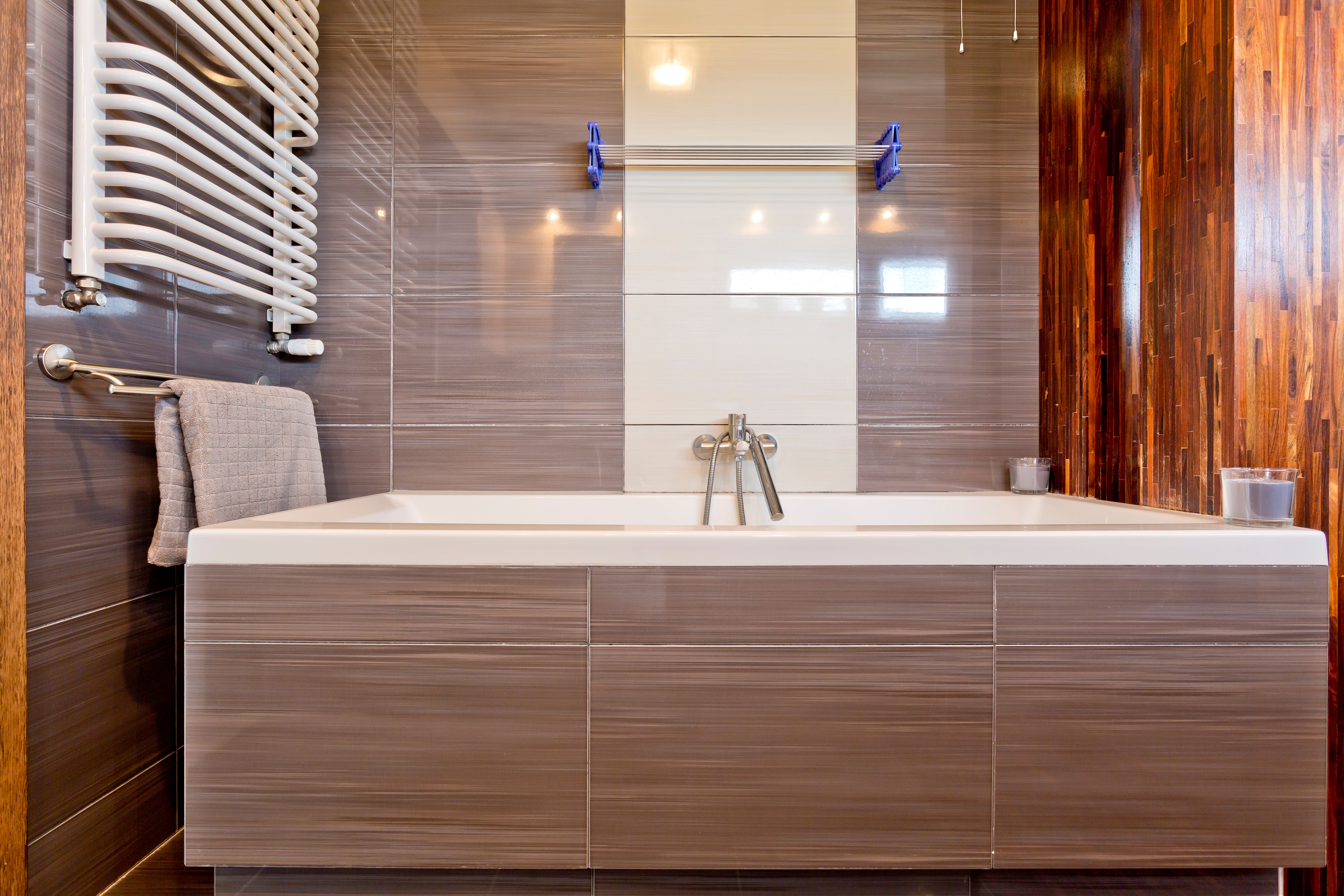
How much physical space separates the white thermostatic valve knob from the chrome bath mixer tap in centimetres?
99

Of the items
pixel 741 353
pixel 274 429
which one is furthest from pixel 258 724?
pixel 741 353

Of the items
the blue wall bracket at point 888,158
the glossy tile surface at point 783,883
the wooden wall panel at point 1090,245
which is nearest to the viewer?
the glossy tile surface at point 783,883

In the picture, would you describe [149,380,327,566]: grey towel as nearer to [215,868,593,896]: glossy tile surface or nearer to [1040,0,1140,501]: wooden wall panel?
[215,868,593,896]: glossy tile surface

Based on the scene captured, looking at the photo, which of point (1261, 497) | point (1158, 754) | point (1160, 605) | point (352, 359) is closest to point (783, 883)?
point (1158, 754)

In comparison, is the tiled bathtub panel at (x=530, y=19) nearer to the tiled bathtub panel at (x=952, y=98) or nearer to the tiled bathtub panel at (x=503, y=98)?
the tiled bathtub panel at (x=503, y=98)

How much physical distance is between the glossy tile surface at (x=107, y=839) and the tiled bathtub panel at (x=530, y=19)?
183cm

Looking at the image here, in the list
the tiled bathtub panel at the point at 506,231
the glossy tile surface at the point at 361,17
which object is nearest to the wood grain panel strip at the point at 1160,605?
the tiled bathtub panel at the point at 506,231

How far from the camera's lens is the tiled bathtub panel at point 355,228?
1.81 m

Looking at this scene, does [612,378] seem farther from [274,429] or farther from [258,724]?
[258,724]

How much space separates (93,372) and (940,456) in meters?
1.80

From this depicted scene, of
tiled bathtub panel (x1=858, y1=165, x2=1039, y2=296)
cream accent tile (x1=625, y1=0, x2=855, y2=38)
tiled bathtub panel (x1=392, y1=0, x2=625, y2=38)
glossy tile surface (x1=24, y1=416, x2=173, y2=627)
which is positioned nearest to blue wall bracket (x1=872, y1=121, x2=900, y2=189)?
tiled bathtub panel (x1=858, y1=165, x2=1039, y2=296)

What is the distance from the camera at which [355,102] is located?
181 cm

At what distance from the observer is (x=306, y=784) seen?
1035 mm

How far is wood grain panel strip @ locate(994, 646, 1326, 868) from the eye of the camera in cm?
103
